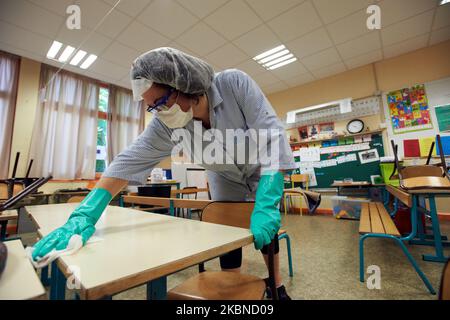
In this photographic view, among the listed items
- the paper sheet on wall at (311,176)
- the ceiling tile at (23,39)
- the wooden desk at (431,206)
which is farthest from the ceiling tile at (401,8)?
the ceiling tile at (23,39)

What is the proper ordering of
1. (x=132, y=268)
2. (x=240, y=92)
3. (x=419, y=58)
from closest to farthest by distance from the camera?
1. (x=132, y=268)
2. (x=240, y=92)
3. (x=419, y=58)

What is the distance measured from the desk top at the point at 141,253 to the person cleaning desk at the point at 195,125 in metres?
0.10

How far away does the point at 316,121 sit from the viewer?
4.68 metres

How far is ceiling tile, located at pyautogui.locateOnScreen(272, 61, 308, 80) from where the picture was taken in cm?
408

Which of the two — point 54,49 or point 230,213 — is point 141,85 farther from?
point 54,49

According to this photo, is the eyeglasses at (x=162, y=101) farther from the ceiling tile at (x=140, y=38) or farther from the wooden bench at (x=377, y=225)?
the ceiling tile at (x=140, y=38)

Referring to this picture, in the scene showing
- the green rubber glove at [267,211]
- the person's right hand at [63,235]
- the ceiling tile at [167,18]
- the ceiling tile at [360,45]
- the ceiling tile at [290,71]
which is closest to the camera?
the person's right hand at [63,235]

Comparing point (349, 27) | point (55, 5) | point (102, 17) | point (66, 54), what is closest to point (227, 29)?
point (102, 17)

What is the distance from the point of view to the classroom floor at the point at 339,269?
1272 mm

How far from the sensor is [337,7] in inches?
105

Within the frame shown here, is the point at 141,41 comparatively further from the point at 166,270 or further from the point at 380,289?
the point at 380,289

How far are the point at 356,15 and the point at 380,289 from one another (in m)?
3.20

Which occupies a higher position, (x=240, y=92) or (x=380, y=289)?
(x=240, y=92)

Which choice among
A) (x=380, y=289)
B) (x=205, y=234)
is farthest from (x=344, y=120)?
(x=205, y=234)
